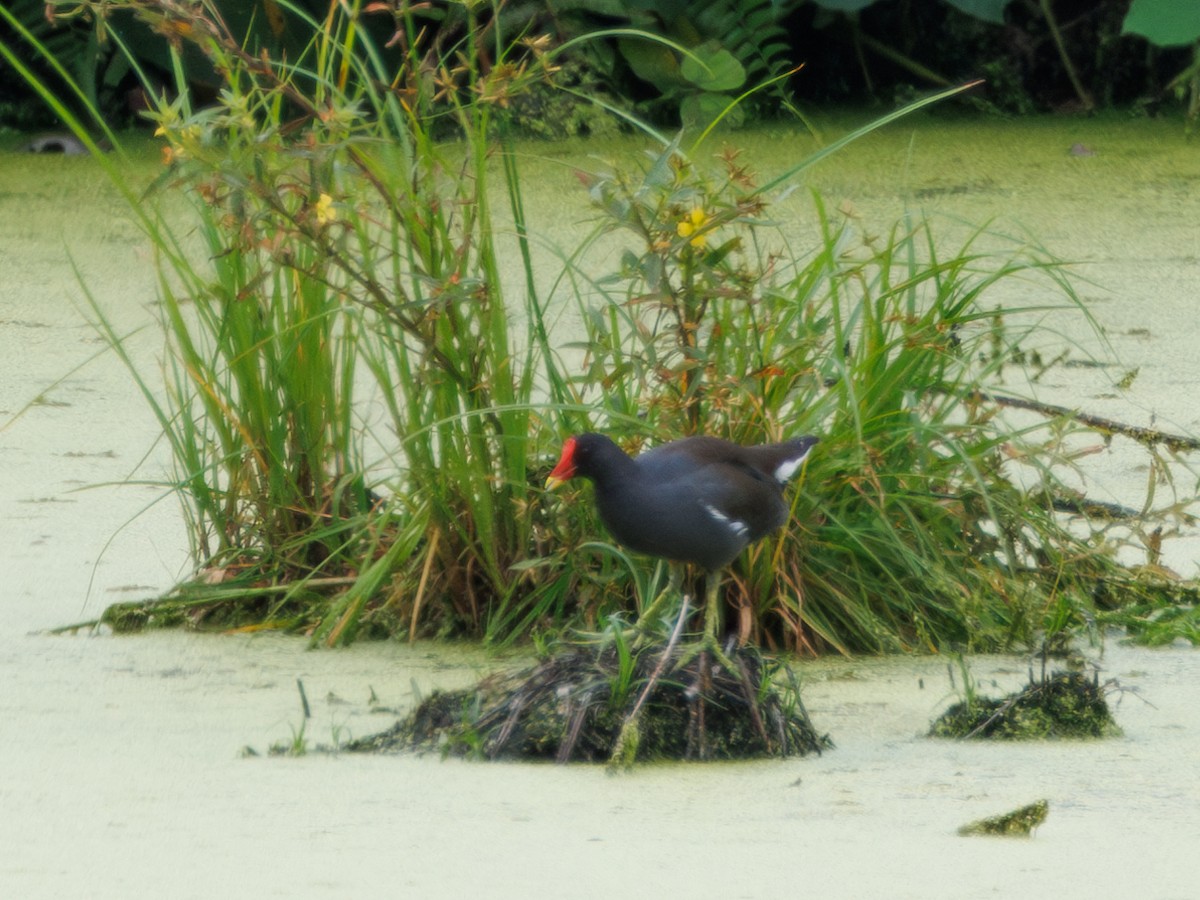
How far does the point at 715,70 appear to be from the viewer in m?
4.13

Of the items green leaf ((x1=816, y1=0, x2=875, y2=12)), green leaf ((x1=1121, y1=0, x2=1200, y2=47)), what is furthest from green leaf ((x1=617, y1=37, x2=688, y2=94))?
green leaf ((x1=1121, y1=0, x2=1200, y2=47))

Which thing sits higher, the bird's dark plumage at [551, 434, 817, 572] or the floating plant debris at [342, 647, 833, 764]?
the bird's dark plumage at [551, 434, 817, 572]

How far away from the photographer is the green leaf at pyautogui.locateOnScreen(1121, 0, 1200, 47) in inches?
166

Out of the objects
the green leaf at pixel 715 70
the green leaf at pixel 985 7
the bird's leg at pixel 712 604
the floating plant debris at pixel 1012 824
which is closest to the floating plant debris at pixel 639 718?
the bird's leg at pixel 712 604

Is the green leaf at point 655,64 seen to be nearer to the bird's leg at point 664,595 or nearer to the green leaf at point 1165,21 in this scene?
the green leaf at point 1165,21

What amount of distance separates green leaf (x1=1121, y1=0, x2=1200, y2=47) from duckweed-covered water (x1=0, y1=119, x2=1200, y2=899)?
138 cm

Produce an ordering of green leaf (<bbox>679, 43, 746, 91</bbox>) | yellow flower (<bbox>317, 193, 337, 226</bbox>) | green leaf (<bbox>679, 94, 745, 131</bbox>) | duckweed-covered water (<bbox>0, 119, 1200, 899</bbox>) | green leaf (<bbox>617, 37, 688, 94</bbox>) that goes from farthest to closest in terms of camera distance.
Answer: green leaf (<bbox>617, 37, 688, 94</bbox>)
green leaf (<bbox>679, 94, 745, 131</bbox>)
green leaf (<bbox>679, 43, 746, 91</bbox>)
yellow flower (<bbox>317, 193, 337, 226</bbox>)
duckweed-covered water (<bbox>0, 119, 1200, 899</bbox>)

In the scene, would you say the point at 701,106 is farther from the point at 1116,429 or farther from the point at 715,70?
the point at 1116,429

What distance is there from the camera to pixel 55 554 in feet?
8.14

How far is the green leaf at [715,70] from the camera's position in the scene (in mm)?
4164

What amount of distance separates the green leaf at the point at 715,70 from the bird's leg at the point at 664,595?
7.32 feet

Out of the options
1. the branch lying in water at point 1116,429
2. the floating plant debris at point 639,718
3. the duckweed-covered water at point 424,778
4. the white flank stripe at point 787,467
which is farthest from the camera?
the branch lying in water at point 1116,429

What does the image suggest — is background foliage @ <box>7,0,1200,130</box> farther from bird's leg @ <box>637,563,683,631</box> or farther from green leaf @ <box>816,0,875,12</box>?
bird's leg @ <box>637,563,683,631</box>

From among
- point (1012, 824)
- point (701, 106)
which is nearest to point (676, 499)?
point (1012, 824)
